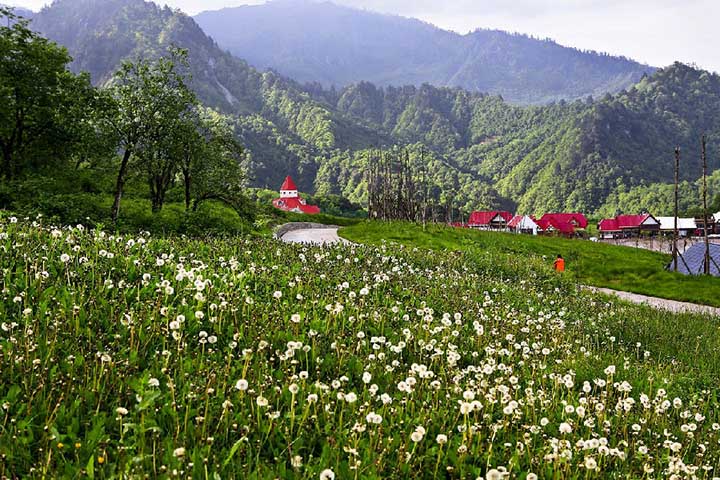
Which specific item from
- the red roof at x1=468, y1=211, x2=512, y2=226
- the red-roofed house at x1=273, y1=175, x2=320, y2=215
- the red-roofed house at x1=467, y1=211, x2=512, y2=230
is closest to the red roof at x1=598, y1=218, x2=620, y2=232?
the red roof at x1=468, y1=211, x2=512, y2=226

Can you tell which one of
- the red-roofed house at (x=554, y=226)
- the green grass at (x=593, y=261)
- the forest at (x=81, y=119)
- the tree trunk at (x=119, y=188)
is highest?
the forest at (x=81, y=119)

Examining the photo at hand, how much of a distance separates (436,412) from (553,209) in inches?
7831

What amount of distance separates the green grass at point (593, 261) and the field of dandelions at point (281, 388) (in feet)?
40.5

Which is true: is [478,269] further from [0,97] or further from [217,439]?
[0,97]

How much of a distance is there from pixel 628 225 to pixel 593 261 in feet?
277

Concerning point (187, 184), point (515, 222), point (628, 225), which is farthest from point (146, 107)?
point (628, 225)

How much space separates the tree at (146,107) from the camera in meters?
23.6

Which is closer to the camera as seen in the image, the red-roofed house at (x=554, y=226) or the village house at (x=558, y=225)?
the red-roofed house at (x=554, y=226)

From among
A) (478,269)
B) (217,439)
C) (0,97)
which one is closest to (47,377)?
(217,439)

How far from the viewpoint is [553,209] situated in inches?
7431

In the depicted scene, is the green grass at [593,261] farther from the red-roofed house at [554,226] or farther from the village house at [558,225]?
the village house at [558,225]

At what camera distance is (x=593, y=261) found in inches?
1409

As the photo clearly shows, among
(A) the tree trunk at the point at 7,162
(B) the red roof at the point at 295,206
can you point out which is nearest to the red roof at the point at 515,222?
(B) the red roof at the point at 295,206

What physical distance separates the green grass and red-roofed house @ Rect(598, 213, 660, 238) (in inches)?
2779
